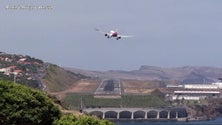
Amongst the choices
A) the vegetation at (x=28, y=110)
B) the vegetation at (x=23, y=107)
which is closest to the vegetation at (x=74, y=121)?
the vegetation at (x=28, y=110)

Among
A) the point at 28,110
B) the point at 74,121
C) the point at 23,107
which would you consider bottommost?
the point at 74,121

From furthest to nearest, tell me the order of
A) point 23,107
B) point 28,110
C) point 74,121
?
1. point 28,110
2. point 23,107
3. point 74,121

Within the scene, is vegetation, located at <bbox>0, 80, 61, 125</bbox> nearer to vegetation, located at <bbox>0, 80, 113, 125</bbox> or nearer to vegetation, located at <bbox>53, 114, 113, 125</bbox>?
vegetation, located at <bbox>0, 80, 113, 125</bbox>

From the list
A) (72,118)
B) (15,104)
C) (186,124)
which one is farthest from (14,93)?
(186,124)

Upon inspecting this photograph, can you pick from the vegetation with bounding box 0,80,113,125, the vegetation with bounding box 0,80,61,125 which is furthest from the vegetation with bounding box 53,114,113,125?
the vegetation with bounding box 0,80,61,125


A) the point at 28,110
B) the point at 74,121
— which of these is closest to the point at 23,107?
the point at 28,110

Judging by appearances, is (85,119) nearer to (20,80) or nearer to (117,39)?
(117,39)

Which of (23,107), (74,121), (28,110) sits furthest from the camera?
(28,110)

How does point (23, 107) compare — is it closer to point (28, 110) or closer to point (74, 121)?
point (28, 110)

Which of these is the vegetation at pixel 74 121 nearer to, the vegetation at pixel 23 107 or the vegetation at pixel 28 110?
the vegetation at pixel 28 110
